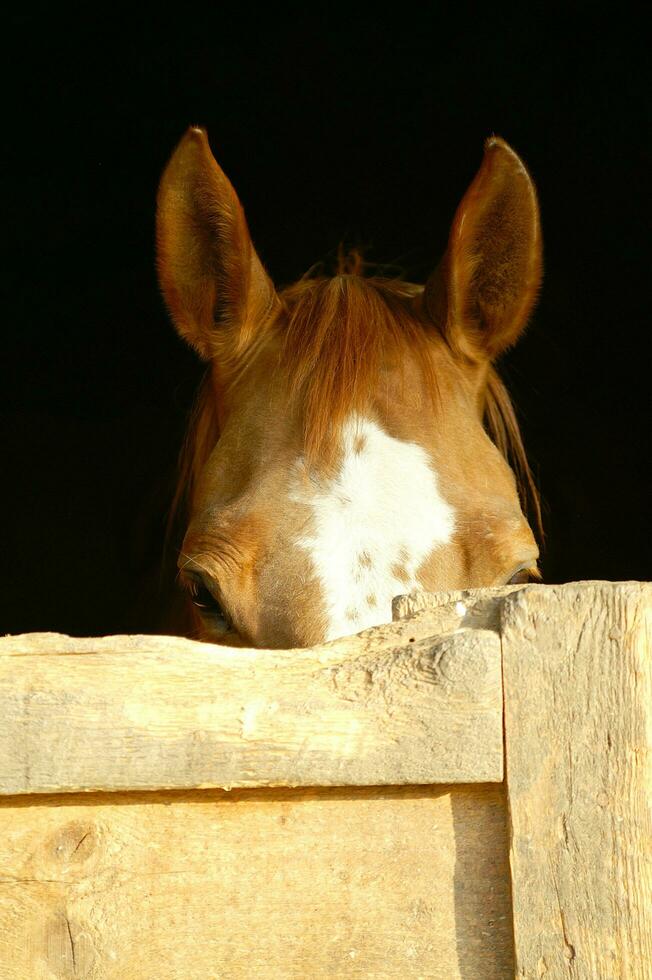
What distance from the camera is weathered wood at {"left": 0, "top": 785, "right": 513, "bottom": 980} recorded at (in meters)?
0.90

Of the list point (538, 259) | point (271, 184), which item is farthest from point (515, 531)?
point (271, 184)

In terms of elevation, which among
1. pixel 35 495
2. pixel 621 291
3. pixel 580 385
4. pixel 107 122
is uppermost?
pixel 107 122

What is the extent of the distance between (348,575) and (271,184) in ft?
10.9

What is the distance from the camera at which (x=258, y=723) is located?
0.91 m

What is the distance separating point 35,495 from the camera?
4.88 meters

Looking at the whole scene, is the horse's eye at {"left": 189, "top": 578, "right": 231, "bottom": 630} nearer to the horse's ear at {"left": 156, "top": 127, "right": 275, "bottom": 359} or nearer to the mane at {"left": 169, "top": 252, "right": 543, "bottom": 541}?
the mane at {"left": 169, "top": 252, "right": 543, "bottom": 541}

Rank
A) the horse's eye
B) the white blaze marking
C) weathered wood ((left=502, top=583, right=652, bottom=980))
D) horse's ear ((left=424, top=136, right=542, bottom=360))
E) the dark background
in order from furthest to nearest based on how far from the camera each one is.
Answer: the dark background
horse's ear ((left=424, top=136, right=542, bottom=360))
the horse's eye
the white blaze marking
weathered wood ((left=502, top=583, right=652, bottom=980))

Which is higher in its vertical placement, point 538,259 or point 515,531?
point 538,259

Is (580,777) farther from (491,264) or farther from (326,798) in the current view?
(491,264)

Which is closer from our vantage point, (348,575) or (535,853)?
(535,853)

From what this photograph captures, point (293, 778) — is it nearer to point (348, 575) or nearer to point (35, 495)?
point (348, 575)

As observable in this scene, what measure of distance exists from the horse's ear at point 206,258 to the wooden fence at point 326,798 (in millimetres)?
1138

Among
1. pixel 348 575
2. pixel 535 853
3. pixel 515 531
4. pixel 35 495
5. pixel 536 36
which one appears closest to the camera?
pixel 535 853

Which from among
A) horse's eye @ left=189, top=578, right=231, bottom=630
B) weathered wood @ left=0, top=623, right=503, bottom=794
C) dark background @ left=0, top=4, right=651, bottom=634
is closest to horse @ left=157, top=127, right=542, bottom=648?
horse's eye @ left=189, top=578, right=231, bottom=630
